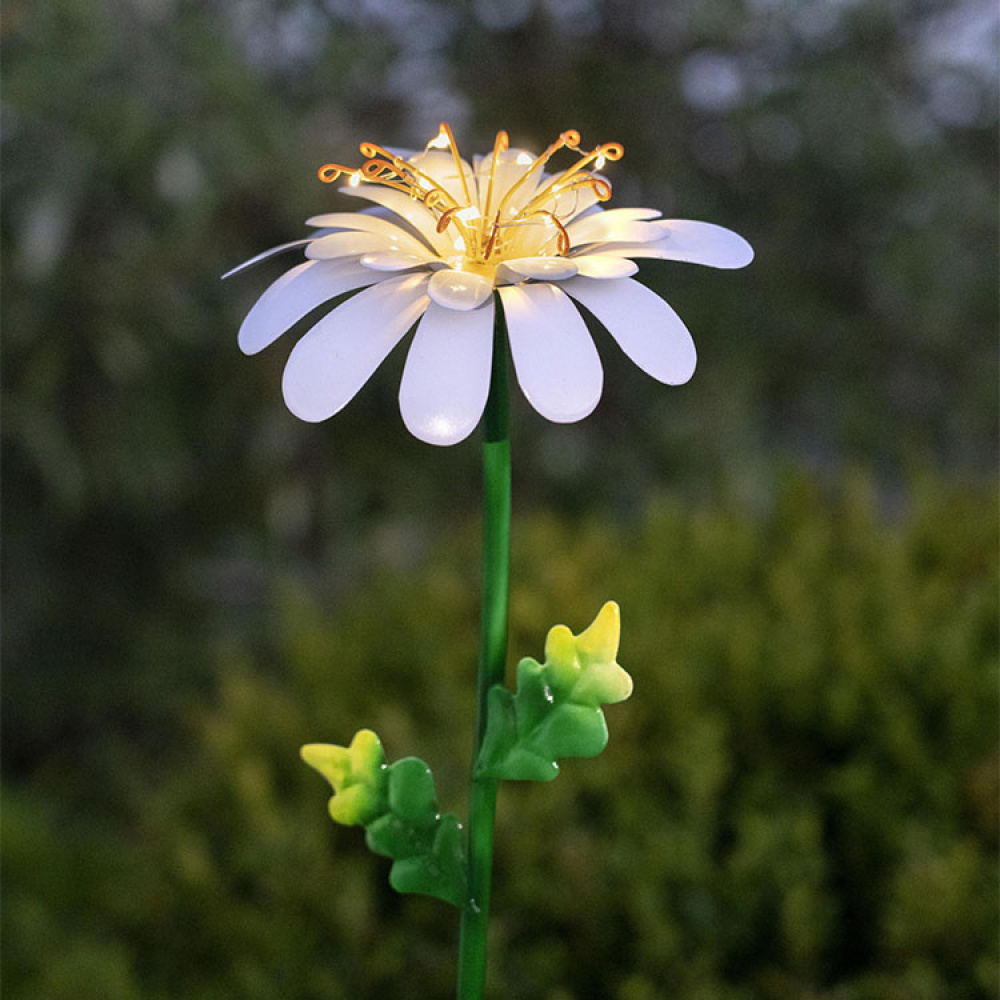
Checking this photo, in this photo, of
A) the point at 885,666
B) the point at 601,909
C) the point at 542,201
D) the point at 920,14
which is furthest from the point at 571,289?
the point at 920,14

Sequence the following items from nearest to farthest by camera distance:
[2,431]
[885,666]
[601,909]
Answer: [601,909] → [885,666] → [2,431]

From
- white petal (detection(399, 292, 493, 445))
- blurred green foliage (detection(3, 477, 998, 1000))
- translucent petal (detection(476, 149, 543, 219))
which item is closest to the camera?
white petal (detection(399, 292, 493, 445))

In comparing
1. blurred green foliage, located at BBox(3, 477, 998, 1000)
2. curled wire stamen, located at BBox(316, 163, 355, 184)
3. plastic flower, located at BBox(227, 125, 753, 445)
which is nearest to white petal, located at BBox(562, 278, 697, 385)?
plastic flower, located at BBox(227, 125, 753, 445)

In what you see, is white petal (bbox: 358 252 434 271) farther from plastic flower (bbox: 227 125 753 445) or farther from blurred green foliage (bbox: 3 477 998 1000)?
blurred green foliage (bbox: 3 477 998 1000)

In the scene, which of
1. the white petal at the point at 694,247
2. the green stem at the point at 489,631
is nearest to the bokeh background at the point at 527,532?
the green stem at the point at 489,631

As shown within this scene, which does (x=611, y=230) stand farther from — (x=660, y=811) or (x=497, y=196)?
(x=660, y=811)

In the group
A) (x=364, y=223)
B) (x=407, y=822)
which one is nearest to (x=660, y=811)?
(x=407, y=822)

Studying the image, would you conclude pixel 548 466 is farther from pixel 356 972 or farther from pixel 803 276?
pixel 356 972
